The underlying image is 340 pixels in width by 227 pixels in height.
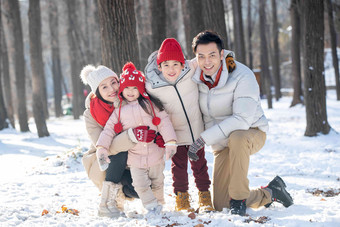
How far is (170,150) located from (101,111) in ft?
2.86

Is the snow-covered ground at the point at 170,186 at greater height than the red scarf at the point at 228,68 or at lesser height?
lesser

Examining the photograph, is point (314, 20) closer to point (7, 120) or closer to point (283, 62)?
point (7, 120)

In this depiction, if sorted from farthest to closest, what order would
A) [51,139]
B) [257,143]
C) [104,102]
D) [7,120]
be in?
1. [7,120]
2. [51,139]
3. [104,102]
4. [257,143]

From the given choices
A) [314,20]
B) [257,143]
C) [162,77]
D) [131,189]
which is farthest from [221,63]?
[314,20]

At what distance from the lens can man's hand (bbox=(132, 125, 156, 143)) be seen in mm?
3535

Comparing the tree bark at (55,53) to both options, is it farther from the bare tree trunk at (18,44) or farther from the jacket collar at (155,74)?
the jacket collar at (155,74)

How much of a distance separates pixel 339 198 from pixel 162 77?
229 centimetres

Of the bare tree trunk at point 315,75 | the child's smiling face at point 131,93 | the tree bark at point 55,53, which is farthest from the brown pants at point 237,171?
the tree bark at point 55,53

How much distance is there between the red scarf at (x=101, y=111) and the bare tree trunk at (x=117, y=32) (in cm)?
Answer: 197

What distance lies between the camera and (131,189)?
3812 mm

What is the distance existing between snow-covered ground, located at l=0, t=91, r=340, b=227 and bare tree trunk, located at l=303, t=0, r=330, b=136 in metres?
0.38

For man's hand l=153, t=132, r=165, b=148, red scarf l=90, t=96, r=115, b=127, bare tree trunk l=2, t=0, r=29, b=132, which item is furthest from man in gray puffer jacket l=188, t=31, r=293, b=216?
bare tree trunk l=2, t=0, r=29, b=132

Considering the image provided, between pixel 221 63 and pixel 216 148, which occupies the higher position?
pixel 221 63

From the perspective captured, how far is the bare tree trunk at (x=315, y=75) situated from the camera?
26.7 feet
